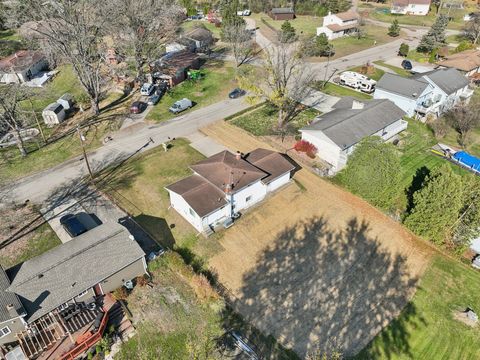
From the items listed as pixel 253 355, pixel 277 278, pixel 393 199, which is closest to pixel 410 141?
pixel 393 199

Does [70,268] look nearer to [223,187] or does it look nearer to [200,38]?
[223,187]

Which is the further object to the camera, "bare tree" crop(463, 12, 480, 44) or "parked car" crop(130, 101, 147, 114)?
"bare tree" crop(463, 12, 480, 44)

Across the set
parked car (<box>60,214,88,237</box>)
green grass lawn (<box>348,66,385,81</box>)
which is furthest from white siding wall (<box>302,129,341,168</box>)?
green grass lawn (<box>348,66,385,81</box>)

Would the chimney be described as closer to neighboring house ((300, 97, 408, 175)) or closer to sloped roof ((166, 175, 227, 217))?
neighboring house ((300, 97, 408, 175))

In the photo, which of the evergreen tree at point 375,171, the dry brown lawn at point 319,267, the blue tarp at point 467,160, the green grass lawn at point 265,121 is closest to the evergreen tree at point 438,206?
the dry brown lawn at point 319,267

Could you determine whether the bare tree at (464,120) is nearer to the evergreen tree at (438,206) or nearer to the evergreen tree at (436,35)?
the evergreen tree at (438,206)

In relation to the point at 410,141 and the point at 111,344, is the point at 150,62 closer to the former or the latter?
the point at 410,141

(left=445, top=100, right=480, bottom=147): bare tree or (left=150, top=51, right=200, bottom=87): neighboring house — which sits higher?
(left=150, top=51, right=200, bottom=87): neighboring house
